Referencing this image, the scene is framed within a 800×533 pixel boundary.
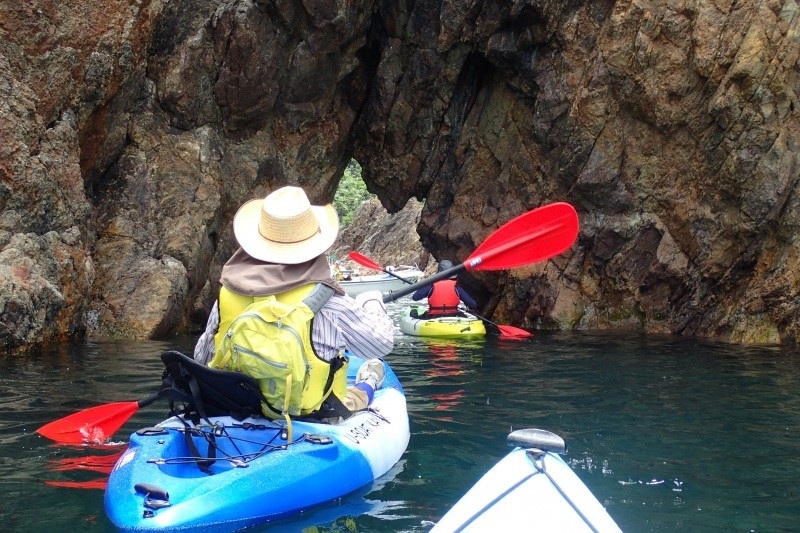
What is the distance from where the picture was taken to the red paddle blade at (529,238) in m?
6.05

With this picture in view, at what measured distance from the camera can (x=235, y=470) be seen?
10.9 ft

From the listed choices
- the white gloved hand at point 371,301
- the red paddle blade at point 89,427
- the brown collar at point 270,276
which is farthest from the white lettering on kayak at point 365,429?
the red paddle blade at point 89,427

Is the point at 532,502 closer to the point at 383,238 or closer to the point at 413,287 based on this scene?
the point at 413,287

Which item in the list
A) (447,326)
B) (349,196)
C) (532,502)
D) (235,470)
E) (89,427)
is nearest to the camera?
(532,502)

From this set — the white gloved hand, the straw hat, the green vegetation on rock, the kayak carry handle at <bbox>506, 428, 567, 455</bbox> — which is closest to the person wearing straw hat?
the straw hat

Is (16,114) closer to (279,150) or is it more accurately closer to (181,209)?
(181,209)

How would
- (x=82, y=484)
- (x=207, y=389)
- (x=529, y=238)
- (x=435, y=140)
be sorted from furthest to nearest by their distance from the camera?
(x=435, y=140), (x=529, y=238), (x=82, y=484), (x=207, y=389)

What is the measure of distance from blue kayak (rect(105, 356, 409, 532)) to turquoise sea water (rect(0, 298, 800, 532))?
12 centimetres

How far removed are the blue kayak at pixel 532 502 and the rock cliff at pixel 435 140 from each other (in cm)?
754

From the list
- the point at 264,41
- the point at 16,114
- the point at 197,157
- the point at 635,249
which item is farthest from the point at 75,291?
the point at 635,249

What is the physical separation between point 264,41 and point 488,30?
146 inches

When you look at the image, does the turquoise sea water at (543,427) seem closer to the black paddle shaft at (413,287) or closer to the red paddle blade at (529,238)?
the black paddle shaft at (413,287)

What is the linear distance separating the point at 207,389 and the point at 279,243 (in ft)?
2.51

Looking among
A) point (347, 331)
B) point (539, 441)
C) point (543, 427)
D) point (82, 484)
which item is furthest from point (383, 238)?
point (539, 441)
